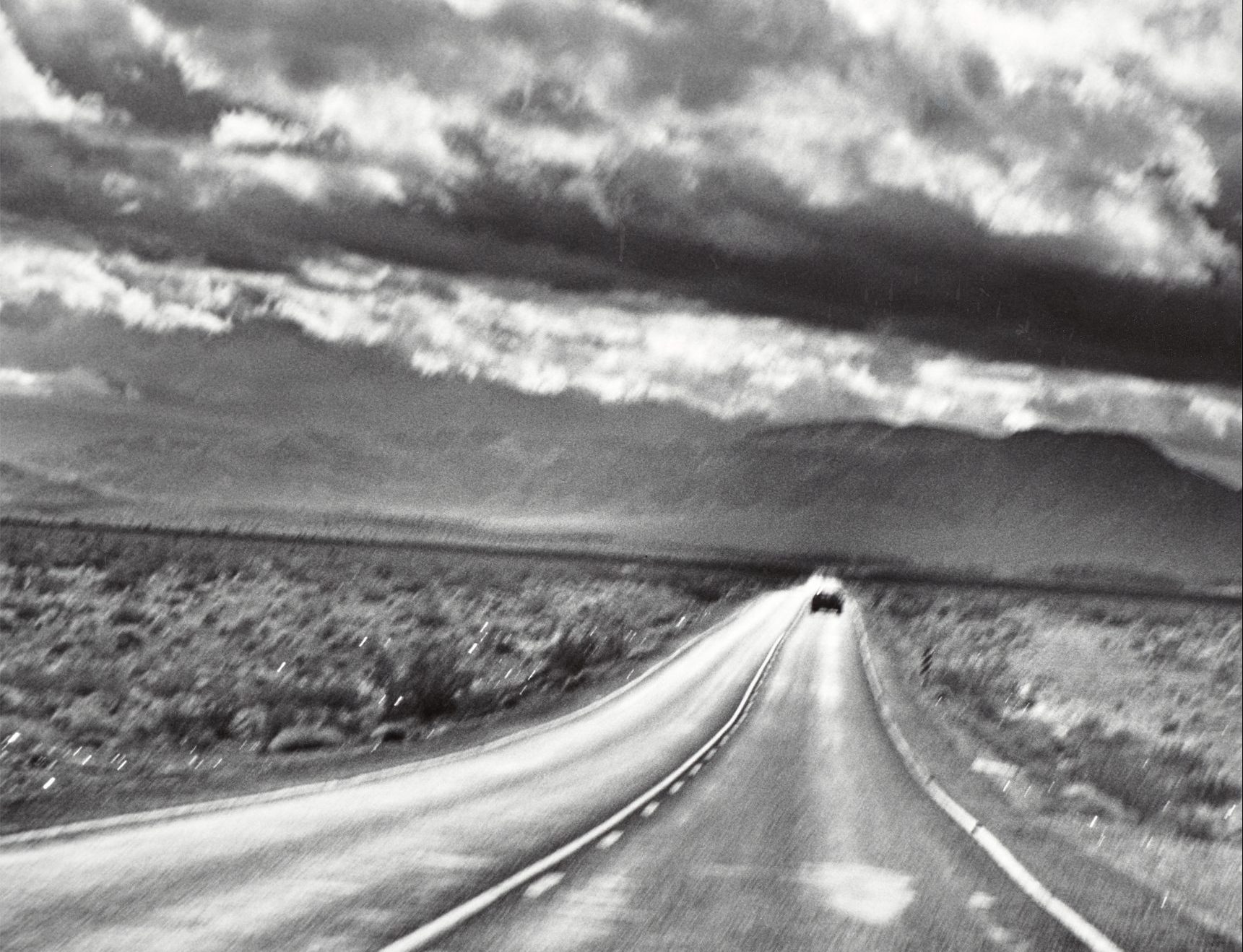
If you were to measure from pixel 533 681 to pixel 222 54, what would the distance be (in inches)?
632

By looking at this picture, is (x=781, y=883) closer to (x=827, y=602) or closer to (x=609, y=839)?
(x=609, y=839)

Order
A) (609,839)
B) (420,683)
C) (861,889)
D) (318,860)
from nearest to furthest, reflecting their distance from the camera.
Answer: (318,860) < (861,889) < (609,839) < (420,683)

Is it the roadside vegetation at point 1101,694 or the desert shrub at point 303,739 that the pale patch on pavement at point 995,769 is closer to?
the roadside vegetation at point 1101,694

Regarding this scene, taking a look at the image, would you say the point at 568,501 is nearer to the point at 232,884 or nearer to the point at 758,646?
the point at 758,646

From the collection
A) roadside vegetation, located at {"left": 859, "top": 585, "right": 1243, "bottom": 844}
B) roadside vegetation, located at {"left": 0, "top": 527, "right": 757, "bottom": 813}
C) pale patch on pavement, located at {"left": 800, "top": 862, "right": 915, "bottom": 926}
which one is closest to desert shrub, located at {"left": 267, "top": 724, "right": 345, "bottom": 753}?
roadside vegetation, located at {"left": 0, "top": 527, "right": 757, "bottom": 813}

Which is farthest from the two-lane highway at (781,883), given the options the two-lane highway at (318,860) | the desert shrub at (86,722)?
the desert shrub at (86,722)

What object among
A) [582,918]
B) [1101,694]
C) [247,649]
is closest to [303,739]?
[247,649]

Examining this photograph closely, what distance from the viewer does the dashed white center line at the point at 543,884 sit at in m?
9.69

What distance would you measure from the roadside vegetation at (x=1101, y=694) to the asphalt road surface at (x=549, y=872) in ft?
13.6

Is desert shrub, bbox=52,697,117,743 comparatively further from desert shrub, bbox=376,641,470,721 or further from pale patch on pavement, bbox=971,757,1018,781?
pale patch on pavement, bbox=971,757,1018,781

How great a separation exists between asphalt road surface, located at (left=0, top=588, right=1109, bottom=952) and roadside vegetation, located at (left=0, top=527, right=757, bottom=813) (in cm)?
252

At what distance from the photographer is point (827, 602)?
6112 centimetres

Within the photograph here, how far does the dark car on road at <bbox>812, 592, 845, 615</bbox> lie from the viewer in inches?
2408

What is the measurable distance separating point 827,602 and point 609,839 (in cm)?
4997
